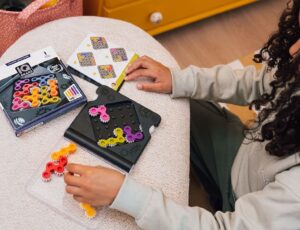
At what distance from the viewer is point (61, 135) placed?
29.6 inches

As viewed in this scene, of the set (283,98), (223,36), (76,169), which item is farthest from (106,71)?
(223,36)

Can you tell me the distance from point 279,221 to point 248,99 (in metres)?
0.38

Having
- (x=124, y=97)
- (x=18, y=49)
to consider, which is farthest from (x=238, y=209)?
(x=18, y=49)

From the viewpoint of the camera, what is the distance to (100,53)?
0.89 metres

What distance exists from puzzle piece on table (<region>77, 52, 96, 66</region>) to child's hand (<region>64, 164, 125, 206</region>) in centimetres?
25

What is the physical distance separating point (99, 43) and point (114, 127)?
22 centimetres

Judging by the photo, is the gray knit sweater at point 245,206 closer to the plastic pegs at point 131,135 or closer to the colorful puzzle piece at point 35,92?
the plastic pegs at point 131,135

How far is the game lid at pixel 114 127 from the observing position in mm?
741

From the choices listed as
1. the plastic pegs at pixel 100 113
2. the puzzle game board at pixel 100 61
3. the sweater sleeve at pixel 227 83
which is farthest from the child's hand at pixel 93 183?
the sweater sleeve at pixel 227 83

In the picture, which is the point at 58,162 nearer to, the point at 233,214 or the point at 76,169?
the point at 76,169

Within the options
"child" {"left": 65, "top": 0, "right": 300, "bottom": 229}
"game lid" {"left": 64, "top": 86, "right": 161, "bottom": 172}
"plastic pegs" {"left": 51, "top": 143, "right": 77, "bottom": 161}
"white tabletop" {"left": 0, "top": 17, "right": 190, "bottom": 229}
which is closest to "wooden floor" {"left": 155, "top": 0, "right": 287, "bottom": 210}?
"child" {"left": 65, "top": 0, "right": 300, "bottom": 229}

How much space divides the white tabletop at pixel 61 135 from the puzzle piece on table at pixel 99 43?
0.02 m

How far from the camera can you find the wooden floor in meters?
1.67

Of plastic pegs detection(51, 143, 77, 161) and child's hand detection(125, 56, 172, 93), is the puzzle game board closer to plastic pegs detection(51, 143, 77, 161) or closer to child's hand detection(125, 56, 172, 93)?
child's hand detection(125, 56, 172, 93)
